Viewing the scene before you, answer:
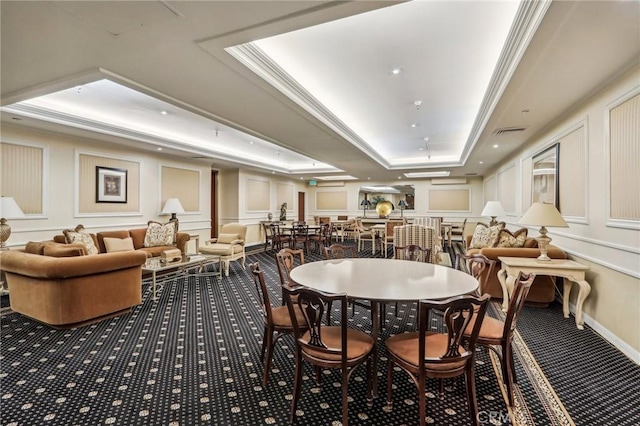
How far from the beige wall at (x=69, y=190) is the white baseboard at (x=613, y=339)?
24.6ft

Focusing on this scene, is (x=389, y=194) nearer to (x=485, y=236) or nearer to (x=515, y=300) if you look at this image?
(x=485, y=236)

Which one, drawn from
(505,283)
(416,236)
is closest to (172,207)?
(416,236)

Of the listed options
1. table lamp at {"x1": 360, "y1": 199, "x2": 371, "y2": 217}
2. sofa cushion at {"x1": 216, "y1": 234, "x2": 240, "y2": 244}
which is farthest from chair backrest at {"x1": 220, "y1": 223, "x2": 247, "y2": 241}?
table lamp at {"x1": 360, "y1": 199, "x2": 371, "y2": 217}

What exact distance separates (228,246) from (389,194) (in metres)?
8.31

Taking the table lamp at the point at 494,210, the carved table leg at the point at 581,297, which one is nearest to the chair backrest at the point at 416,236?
the table lamp at the point at 494,210

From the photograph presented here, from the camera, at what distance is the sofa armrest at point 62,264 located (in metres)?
3.01

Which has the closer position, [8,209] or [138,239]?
[8,209]

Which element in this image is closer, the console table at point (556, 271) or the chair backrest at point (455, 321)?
the chair backrest at point (455, 321)

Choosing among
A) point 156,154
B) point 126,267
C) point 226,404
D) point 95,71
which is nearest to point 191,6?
point 95,71

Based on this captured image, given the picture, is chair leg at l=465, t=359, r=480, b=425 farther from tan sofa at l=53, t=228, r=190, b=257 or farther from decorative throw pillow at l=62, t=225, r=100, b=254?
tan sofa at l=53, t=228, r=190, b=257

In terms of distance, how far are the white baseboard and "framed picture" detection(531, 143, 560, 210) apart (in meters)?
1.60

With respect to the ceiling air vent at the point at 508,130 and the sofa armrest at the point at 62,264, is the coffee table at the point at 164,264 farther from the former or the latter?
the ceiling air vent at the point at 508,130

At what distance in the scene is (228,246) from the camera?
5.83 meters

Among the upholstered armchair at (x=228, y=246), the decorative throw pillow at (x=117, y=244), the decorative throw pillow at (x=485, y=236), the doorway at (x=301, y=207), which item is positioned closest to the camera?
the decorative throw pillow at (x=117, y=244)
